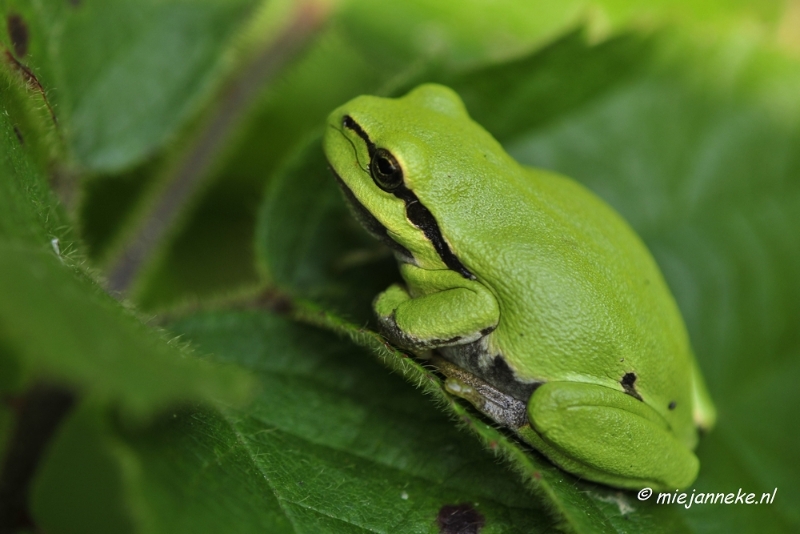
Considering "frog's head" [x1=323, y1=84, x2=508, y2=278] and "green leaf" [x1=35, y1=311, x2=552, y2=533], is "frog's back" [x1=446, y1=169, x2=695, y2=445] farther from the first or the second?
"green leaf" [x1=35, y1=311, x2=552, y2=533]

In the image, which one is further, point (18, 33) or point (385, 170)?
point (385, 170)

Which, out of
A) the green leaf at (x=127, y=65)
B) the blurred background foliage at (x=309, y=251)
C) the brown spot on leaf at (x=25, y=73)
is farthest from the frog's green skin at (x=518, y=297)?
the brown spot on leaf at (x=25, y=73)

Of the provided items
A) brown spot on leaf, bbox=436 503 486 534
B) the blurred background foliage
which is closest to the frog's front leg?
the blurred background foliage

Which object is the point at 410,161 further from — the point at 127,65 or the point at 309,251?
the point at 127,65

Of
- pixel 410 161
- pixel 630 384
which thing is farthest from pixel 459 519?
pixel 410 161

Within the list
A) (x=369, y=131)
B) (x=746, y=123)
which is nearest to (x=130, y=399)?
(x=369, y=131)

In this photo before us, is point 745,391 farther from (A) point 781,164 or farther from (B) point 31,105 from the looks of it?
(B) point 31,105

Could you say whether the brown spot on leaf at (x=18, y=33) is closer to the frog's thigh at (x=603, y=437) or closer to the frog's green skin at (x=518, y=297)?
the frog's green skin at (x=518, y=297)
